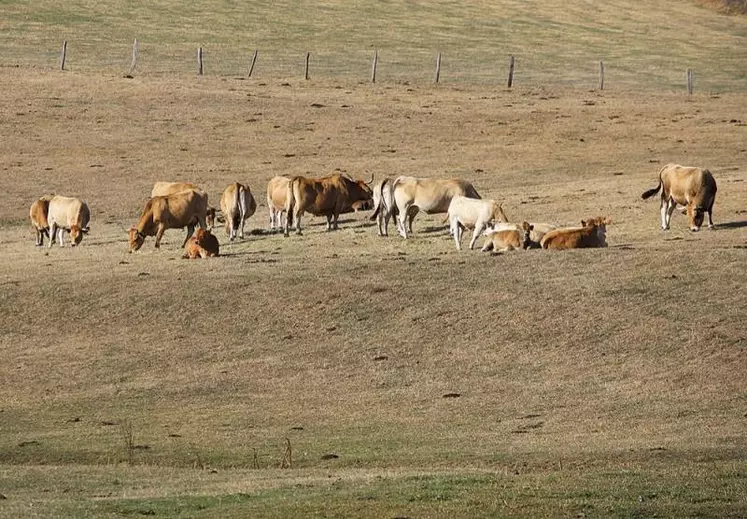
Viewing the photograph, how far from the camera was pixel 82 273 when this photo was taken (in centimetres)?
3111

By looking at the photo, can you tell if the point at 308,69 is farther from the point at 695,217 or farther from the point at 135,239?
the point at 695,217

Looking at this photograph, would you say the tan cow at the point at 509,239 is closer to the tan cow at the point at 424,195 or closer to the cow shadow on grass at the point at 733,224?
the tan cow at the point at 424,195

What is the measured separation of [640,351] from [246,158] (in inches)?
1143

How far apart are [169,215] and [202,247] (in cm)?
316

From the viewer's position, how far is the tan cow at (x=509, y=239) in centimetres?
3219

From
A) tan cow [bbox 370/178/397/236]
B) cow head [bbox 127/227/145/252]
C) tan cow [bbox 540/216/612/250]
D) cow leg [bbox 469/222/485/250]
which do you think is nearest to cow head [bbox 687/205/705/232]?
tan cow [bbox 540/216/612/250]

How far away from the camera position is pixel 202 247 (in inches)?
1270

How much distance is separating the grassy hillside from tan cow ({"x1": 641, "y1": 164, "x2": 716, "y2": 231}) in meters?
36.8

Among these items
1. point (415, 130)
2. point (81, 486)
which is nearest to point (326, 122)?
point (415, 130)

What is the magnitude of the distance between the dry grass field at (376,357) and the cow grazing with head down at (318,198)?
51 cm

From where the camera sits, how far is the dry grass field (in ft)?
54.1

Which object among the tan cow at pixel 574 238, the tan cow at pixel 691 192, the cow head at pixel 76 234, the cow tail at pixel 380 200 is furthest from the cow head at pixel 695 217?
the cow head at pixel 76 234

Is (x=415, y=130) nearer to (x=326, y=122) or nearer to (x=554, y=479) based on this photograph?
(x=326, y=122)

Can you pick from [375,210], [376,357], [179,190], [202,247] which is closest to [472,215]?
[375,210]
